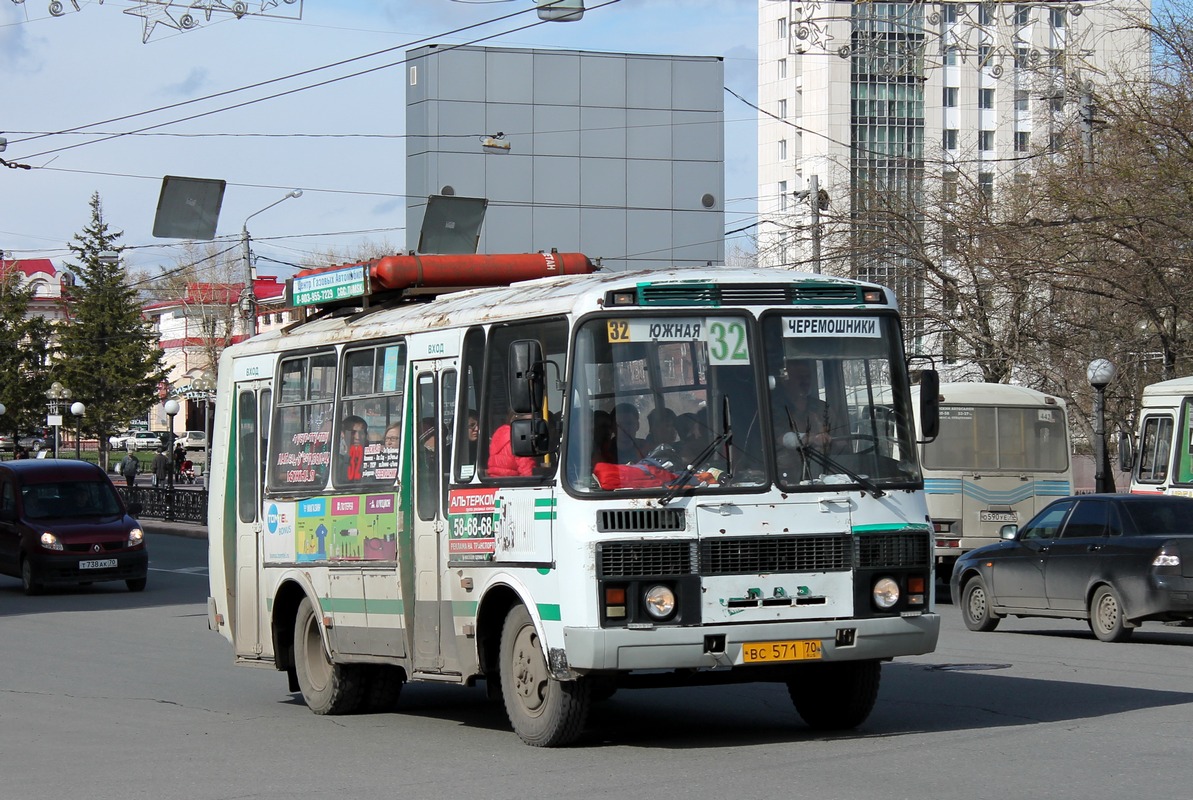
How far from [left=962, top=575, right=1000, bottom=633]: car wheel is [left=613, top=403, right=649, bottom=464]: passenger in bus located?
10642 mm

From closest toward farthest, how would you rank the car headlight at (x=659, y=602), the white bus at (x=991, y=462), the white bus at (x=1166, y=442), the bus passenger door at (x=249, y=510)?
the car headlight at (x=659, y=602), the bus passenger door at (x=249, y=510), the white bus at (x=1166, y=442), the white bus at (x=991, y=462)

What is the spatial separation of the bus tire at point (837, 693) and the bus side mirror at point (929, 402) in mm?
1465

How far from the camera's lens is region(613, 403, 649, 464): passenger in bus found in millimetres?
9414

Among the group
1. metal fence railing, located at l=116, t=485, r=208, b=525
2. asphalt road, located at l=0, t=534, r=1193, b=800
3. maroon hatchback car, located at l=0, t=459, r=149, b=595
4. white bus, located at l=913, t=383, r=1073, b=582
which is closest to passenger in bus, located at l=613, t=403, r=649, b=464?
asphalt road, located at l=0, t=534, r=1193, b=800

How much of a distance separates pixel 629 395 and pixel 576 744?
2083 mm

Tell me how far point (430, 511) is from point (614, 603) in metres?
2.09

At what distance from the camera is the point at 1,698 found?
45.3 ft

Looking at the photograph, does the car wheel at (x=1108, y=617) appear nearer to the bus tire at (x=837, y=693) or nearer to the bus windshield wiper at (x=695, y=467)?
the bus tire at (x=837, y=693)

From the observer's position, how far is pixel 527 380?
30.6 ft

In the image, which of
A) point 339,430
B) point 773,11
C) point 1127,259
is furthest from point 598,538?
point 773,11

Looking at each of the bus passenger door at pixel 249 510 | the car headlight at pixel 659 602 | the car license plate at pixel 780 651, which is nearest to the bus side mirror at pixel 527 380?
the car headlight at pixel 659 602

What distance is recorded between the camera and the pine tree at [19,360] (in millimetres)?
81812

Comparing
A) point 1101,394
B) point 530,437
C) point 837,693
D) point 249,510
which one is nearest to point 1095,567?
point 837,693

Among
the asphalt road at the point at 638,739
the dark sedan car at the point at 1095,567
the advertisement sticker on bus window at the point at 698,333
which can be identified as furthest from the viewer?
the dark sedan car at the point at 1095,567
